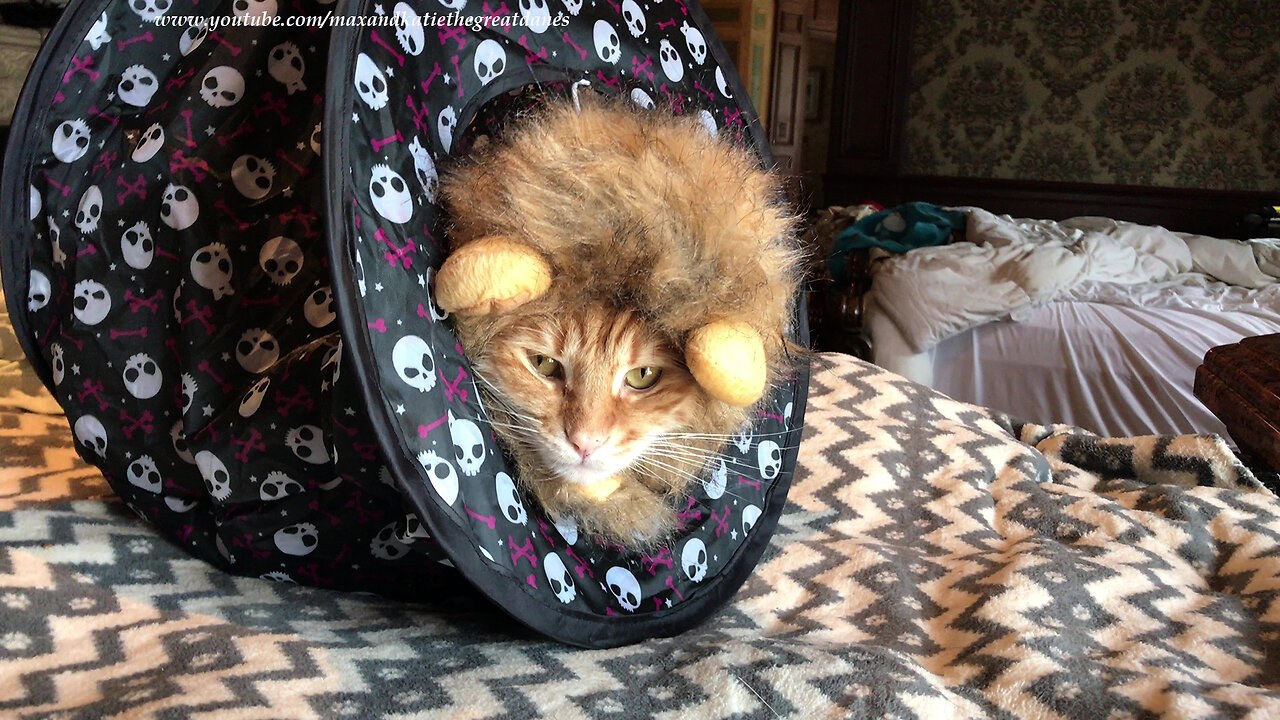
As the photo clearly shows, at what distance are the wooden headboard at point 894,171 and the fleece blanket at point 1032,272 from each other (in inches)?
44.4

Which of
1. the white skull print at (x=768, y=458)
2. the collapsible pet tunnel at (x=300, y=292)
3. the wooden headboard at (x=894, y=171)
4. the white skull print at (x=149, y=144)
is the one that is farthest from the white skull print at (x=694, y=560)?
the wooden headboard at (x=894, y=171)

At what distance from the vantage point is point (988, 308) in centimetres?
266

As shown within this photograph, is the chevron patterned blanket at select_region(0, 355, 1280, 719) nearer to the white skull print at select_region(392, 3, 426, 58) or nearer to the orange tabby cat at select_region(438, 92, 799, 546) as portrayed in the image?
the orange tabby cat at select_region(438, 92, 799, 546)

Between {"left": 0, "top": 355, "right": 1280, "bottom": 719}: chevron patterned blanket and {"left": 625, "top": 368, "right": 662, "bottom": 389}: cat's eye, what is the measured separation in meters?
0.26

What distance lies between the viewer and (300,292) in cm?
85

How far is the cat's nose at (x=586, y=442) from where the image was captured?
2.72 feet

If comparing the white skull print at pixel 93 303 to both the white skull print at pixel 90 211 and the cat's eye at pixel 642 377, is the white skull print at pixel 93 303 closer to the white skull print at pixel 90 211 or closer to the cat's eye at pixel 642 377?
the white skull print at pixel 90 211

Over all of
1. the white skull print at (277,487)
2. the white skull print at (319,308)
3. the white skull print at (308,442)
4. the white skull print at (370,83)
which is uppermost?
the white skull print at (370,83)

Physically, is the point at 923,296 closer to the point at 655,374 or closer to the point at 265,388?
the point at 655,374

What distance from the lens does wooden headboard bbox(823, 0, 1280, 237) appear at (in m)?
4.27

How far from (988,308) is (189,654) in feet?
7.86

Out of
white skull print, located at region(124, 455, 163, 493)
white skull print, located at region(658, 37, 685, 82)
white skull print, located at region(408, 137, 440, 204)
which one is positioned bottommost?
white skull print, located at region(124, 455, 163, 493)

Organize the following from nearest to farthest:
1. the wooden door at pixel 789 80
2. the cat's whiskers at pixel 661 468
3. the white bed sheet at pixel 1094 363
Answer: the cat's whiskers at pixel 661 468, the white bed sheet at pixel 1094 363, the wooden door at pixel 789 80

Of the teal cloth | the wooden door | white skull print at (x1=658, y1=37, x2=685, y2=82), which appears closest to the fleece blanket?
the teal cloth
